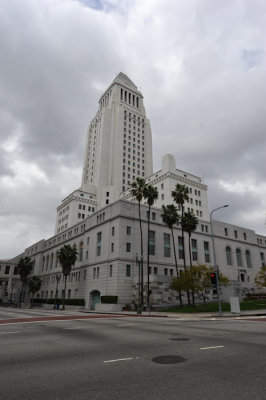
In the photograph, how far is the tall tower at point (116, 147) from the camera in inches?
4250

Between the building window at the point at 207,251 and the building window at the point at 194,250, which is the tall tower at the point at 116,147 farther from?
the building window at the point at 194,250

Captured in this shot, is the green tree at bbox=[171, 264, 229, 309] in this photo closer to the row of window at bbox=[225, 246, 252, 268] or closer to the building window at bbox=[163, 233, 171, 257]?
the building window at bbox=[163, 233, 171, 257]

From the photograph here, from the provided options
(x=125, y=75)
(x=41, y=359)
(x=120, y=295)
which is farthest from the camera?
(x=125, y=75)

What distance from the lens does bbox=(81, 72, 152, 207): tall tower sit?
10794 cm

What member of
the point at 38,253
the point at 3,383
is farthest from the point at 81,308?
the point at 3,383

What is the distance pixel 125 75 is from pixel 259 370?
14869 centimetres

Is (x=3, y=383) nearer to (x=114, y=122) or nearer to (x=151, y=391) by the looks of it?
(x=151, y=391)

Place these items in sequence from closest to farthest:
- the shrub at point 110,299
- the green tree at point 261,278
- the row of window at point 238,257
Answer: the shrub at point 110,299
the green tree at point 261,278
the row of window at point 238,257

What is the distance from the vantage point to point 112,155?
4392 inches

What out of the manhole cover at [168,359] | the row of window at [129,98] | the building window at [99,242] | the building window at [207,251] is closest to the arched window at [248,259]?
the building window at [207,251]

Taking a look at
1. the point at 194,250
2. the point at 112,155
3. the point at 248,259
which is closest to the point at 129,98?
the point at 112,155

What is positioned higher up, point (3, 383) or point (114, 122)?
point (114, 122)

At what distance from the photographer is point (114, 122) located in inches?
4579

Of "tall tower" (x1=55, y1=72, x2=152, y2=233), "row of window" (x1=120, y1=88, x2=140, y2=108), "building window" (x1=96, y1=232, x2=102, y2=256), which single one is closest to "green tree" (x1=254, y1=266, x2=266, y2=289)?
"building window" (x1=96, y1=232, x2=102, y2=256)
